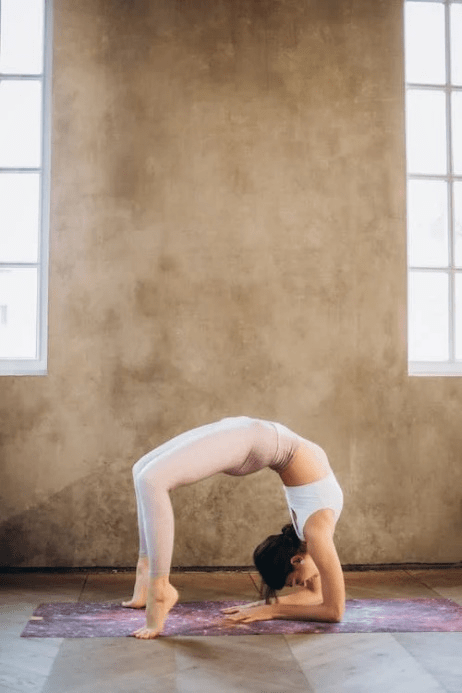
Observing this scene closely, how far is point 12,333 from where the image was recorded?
15.5 ft

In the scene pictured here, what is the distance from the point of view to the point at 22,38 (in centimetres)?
489

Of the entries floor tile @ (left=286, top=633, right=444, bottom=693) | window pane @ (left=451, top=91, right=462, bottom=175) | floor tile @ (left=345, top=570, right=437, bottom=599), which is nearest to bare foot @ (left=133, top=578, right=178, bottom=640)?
floor tile @ (left=286, top=633, right=444, bottom=693)

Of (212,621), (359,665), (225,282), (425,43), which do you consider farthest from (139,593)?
(425,43)

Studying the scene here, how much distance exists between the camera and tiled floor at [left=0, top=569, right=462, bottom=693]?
2449 mm

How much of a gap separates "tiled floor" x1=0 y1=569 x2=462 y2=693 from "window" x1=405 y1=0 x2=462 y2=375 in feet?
7.13

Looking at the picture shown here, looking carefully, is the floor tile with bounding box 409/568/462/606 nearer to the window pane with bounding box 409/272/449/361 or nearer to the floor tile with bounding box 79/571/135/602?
the window pane with bounding box 409/272/449/361

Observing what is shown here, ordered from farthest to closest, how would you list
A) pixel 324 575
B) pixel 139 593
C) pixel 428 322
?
pixel 428 322 → pixel 139 593 → pixel 324 575

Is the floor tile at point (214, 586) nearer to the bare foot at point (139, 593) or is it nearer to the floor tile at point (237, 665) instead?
the bare foot at point (139, 593)

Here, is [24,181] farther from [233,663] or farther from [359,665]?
[359,665]

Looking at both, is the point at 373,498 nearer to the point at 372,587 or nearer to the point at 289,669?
the point at 372,587

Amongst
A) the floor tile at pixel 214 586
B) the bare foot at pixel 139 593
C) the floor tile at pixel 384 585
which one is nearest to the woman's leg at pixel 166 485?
the bare foot at pixel 139 593

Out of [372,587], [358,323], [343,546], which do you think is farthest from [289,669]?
[358,323]

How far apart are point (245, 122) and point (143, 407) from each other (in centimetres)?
171

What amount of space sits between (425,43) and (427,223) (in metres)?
1.12
